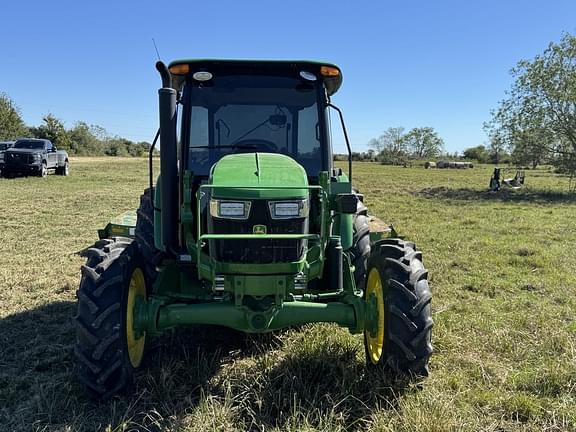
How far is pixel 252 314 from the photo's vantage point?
323 centimetres

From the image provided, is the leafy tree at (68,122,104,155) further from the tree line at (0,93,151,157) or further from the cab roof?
the cab roof

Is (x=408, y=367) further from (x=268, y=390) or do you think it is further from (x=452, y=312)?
(x=452, y=312)

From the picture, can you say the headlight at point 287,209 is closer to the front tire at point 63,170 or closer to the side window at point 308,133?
the side window at point 308,133

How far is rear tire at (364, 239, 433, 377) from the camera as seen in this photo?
322 centimetres

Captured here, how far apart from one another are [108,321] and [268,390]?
1.12 metres

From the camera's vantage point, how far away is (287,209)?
312 cm

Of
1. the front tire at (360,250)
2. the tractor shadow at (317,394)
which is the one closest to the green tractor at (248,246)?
the tractor shadow at (317,394)

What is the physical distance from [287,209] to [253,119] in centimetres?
119

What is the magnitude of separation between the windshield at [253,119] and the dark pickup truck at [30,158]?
2043cm

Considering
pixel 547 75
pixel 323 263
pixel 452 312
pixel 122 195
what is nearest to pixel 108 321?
pixel 323 263

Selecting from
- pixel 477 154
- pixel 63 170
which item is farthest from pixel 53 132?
pixel 477 154

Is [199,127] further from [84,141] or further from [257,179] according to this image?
[84,141]

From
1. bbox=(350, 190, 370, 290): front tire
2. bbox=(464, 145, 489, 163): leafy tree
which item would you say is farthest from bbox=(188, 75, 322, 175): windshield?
bbox=(464, 145, 489, 163): leafy tree

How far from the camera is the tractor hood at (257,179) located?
3076 millimetres
